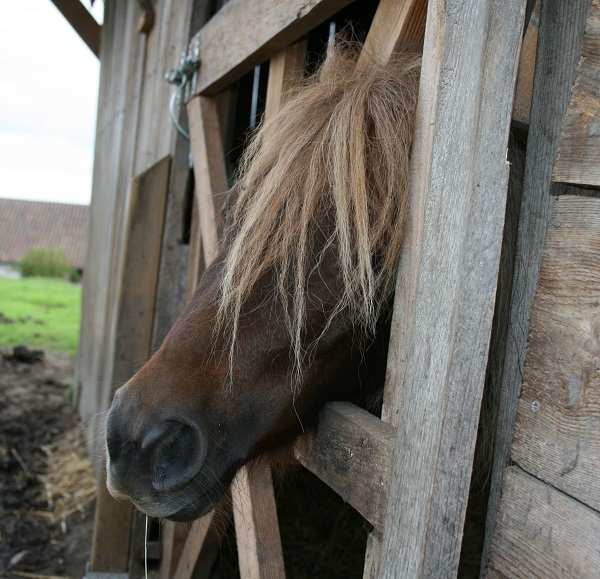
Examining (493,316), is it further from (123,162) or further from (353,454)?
(123,162)

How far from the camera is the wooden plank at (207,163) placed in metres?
2.32

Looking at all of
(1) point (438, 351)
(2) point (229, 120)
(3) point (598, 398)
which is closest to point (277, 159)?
(1) point (438, 351)

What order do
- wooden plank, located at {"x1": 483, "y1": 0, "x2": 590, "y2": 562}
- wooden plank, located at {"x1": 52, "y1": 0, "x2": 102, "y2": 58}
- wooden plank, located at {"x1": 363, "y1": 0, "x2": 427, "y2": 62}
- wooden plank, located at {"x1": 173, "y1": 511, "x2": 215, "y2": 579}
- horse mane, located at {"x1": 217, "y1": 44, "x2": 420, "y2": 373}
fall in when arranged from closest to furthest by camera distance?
1. wooden plank, located at {"x1": 483, "y1": 0, "x2": 590, "y2": 562}
2. horse mane, located at {"x1": 217, "y1": 44, "x2": 420, "y2": 373}
3. wooden plank, located at {"x1": 363, "y1": 0, "x2": 427, "y2": 62}
4. wooden plank, located at {"x1": 173, "y1": 511, "x2": 215, "y2": 579}
5. wooden plank, located at {"x1": 52, "y1": 0, "x2": 102, "y2": 58}

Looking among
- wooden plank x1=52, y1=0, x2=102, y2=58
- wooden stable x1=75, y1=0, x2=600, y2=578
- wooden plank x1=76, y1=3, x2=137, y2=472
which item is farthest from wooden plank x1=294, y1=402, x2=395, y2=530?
wooden plank x1=52, y1=0, x2=102, y2=58

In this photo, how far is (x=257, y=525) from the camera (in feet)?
6.18

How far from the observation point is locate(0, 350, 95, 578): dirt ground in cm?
345

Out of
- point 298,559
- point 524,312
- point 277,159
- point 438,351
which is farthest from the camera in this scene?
point 298,559

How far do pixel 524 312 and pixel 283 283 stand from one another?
0.50 metres

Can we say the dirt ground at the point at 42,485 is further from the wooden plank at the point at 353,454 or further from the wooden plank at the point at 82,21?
the wooden plank at the point at 82,21

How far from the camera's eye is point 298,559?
301cm

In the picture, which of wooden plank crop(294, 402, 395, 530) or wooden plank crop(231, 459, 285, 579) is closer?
wooden plank crop(294, 402, 395, 530)

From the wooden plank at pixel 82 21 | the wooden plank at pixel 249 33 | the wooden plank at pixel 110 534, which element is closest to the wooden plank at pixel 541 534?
the wooden plank at pixel 249 33

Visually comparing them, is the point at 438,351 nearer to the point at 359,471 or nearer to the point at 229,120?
the point at 359,471

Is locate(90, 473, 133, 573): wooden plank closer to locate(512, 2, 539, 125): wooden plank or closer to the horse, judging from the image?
the horse
